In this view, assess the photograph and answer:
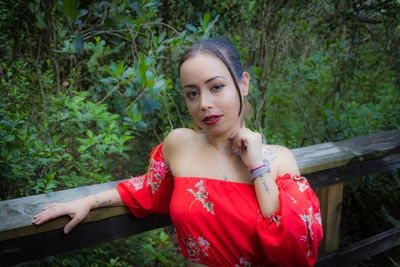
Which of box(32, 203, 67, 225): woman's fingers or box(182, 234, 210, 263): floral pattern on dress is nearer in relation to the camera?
box(32, 203, 67, 225): woman's fingers

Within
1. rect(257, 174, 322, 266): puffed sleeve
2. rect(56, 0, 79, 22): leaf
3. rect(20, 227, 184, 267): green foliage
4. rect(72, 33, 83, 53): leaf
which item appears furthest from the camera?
rect(20, 227, 184, 267): green foliage

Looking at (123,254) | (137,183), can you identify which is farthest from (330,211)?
(123,254)

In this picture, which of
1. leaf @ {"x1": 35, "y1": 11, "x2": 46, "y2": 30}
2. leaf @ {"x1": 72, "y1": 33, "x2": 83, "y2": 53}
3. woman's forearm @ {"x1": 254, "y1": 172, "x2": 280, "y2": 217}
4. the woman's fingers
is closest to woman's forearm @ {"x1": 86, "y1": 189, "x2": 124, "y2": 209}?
the woman's fingers

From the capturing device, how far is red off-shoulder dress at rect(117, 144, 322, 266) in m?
1.13

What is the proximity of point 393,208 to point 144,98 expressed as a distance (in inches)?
117

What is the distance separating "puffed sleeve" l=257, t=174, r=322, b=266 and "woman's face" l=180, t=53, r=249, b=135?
38 centimetres

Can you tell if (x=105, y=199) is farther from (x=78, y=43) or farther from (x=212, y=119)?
(x=78, y=43)

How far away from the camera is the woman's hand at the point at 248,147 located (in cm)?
121

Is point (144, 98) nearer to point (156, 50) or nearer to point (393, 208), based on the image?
point (156, 50)

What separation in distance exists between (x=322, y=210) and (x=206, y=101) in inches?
47.9

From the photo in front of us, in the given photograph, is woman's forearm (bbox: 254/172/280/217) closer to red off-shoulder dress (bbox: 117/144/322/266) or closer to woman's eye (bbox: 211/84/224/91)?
red off-shoulder dress (bbox: 117/144/322/266)

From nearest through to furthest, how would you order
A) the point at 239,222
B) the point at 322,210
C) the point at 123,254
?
the point at 239,222 < the point at 322,210 < the point at 123,254

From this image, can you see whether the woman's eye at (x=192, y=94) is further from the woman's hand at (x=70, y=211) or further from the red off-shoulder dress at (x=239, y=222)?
the woman's hand at (x=70, y=211)

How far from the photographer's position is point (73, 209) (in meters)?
1.20
